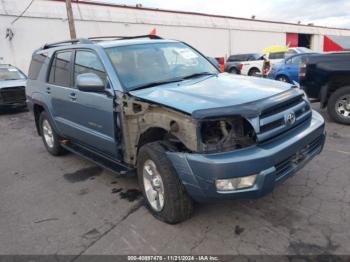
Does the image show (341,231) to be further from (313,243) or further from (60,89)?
(60,89)

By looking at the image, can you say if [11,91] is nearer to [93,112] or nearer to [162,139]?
[93,112]

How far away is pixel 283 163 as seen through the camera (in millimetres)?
3033

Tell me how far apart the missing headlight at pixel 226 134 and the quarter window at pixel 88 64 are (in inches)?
62.1

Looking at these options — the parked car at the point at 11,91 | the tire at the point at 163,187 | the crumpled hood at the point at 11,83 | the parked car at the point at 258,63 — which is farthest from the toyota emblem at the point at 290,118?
the parked car at the point at 258,63

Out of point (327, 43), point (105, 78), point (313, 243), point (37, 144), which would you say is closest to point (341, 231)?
point (313, 243)

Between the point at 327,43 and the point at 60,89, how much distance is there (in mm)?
36146

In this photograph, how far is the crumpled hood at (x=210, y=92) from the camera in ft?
9.81

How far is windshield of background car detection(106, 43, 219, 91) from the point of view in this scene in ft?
12.8

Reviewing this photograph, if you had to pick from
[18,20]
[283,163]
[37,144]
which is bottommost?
[37,144]

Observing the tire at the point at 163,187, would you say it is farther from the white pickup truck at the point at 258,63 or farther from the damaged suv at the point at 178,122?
the white pickup truck at the point at 258,63

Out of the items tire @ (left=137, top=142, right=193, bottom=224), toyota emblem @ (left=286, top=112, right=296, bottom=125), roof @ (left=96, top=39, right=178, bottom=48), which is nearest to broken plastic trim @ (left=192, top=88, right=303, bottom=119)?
toyota emblem @ (left=286, top=112, right=296, bottom=125)

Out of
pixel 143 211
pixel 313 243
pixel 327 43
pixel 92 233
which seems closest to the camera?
pixel 313 243

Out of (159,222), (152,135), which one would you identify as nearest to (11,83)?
(152,135)

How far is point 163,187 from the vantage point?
3184 millimetres
